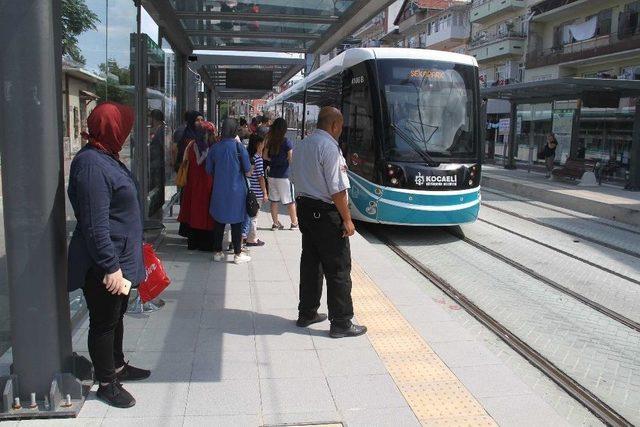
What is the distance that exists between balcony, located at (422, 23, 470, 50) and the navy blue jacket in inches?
2078

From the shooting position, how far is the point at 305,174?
15.4ft

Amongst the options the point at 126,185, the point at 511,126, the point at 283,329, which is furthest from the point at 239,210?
the point at 511,126

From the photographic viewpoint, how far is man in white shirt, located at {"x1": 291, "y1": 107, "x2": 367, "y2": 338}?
4551 millimetres

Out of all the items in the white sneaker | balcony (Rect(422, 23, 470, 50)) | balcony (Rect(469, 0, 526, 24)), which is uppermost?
balcony (Rect(469, 0, 526, 24))

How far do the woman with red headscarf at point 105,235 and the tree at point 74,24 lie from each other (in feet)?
4.88

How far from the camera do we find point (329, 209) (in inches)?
183

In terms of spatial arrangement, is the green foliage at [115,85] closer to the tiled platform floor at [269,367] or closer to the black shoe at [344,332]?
the tiled platform floor at [269,367]

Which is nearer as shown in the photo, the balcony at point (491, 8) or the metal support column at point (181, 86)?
the metal support column at point (181, 86)

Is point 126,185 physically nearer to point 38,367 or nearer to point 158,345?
point 38,367

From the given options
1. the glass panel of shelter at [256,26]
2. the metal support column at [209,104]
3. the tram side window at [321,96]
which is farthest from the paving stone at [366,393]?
the metal support column at [209,104]

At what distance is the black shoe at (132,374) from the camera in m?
3.81

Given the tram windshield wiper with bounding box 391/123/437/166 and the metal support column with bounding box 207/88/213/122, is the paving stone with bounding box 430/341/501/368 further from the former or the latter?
the metal support column with bounding box 207/88/213/122

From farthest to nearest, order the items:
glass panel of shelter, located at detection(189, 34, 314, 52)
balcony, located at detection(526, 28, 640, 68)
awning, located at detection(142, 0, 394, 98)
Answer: balcony, located at detection(526, 28, 640, 68) → glass panel of shelter, located at detection(189, 34, 314, 52) → awning, located at detection(142, 0, 394, 98)

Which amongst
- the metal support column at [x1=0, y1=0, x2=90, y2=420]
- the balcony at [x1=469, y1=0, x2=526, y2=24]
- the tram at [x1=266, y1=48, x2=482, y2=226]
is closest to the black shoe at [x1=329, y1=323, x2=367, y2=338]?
the metal support column at [x1=0, y1=0, x2=90, y2=420]
